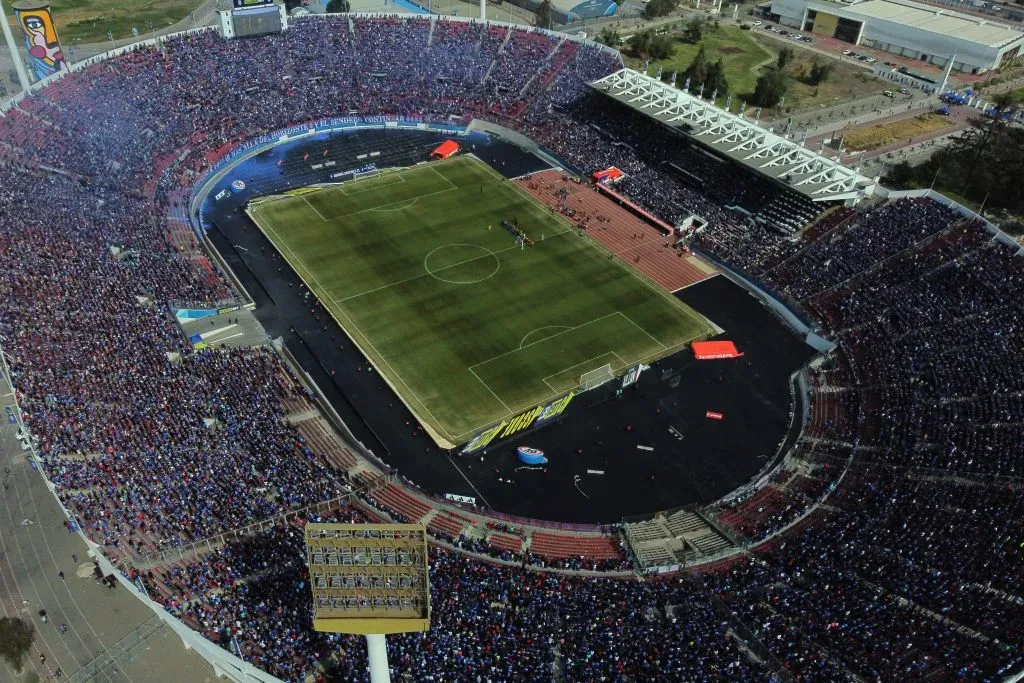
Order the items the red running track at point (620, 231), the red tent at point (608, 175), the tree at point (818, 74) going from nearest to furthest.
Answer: the red running track at point (620, 231) < the red tent at point (608, 175) < the tree at point (818, 74)

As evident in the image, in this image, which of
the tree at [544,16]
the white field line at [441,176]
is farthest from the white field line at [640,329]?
the tree at [544,16]

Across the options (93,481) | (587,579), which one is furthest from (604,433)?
(93,481)

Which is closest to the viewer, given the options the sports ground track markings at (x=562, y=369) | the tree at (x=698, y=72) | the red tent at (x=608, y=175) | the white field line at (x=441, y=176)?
the sports ground track markings at (x=562, y=369)

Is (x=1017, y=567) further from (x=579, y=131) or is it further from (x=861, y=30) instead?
(x=861, y=30)

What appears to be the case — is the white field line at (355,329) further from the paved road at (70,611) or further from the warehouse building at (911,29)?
the warehouse building at (911,29)

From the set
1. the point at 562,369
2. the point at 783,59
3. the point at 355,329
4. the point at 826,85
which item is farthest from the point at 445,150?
the point at 826,85

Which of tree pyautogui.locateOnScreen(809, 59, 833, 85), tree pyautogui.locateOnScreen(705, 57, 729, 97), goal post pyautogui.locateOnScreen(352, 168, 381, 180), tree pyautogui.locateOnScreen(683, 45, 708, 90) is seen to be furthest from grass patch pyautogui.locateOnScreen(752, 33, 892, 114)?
goal post pyautogui.locateOnScreen(352, 168, 381, 180)

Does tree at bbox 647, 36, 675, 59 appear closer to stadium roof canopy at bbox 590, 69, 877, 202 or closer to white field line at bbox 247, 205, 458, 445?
stadium roof canopy at bbox 590, 69, 877, 202
